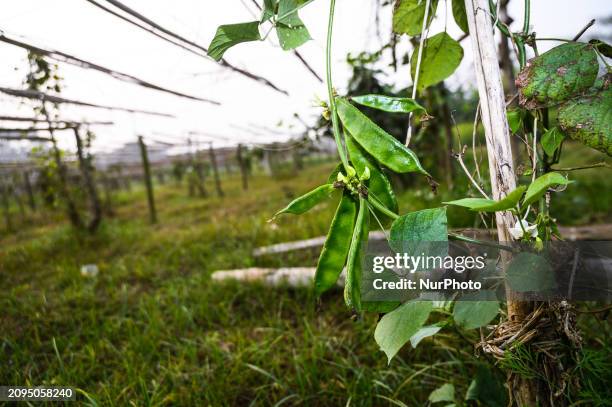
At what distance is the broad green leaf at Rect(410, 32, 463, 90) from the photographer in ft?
2.57

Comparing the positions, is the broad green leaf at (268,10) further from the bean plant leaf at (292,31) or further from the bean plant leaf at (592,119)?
the bean plant leaf at (592,119)

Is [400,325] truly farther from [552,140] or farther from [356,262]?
[552,140]

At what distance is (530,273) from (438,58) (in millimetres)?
525

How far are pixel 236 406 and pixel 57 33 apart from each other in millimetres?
2549

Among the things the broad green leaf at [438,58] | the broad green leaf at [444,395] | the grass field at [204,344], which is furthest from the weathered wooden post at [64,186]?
the broad green leaf at [444,395]

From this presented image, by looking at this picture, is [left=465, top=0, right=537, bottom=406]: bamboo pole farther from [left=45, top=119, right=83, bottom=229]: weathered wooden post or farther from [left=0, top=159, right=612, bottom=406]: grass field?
[left=45, top=119, right=83, bottom=229]: weathered wooden post

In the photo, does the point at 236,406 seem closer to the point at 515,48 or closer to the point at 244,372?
the point at 244,372

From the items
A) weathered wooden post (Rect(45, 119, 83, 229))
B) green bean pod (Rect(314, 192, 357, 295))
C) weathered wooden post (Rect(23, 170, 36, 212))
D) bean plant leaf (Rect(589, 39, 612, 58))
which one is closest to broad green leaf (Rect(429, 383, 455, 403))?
green bean pod (Rect(314, 192, 357, 295))

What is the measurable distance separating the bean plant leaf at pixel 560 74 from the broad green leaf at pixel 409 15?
27 centimetres

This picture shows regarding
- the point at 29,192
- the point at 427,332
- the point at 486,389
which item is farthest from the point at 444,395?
the point at 29,192

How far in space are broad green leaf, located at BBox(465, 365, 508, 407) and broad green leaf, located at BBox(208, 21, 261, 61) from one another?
1.03 m

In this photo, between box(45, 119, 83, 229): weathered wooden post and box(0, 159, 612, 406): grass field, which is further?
box(45, 119, 83, 229): weathered wooden post

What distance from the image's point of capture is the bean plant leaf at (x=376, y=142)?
0.57m

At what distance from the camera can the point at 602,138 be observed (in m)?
0.51
